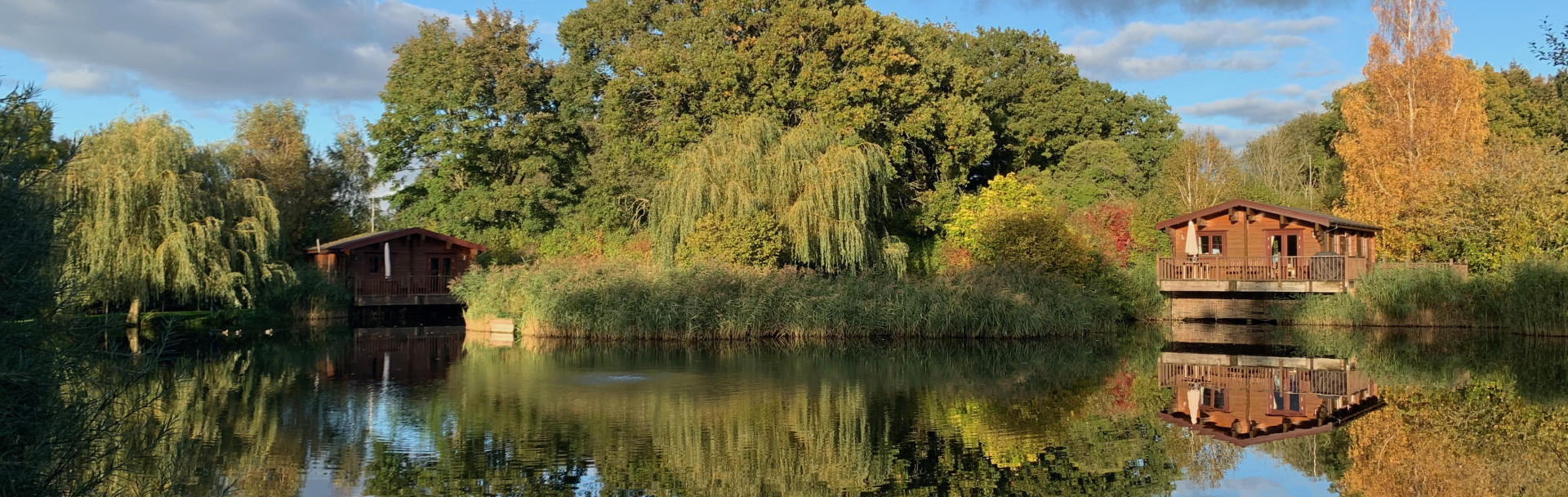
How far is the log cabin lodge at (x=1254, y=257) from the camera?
28.5 metres

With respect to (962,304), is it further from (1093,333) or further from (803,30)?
(803,30)

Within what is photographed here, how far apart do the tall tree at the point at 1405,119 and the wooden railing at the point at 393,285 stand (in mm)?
30866

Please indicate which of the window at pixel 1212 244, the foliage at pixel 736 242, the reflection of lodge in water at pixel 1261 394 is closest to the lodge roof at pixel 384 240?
the foliage at pixel 736 242

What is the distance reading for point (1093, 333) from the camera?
89.3ft

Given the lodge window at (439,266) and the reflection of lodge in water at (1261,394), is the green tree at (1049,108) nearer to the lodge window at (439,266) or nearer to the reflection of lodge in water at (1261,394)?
the lodge window at (439,266)

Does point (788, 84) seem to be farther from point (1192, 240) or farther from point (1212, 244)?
point (1212, 244)

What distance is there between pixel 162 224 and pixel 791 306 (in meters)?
17.0

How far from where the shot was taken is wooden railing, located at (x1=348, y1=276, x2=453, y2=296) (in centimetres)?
3641

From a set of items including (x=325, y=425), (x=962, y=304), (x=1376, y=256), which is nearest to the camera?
(x=325, y=425)

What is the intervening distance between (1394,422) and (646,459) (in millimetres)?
9475

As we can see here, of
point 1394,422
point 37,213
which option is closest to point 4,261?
point 37,213

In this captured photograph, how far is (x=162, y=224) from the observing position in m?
28.5

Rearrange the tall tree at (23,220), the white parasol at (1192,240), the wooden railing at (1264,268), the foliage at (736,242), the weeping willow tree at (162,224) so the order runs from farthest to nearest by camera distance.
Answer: the white parasol at (1192,240) < the wooden railing at (1264,268) < the foliage at (736,242) < the weeping willow tree at (162,224) < the tall tree at (23,220)

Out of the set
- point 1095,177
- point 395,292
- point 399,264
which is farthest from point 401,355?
point 1095,177
